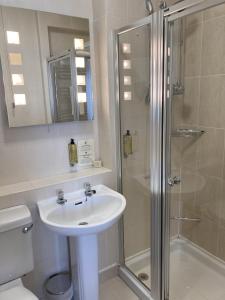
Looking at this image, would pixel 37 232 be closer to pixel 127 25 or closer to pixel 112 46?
pixel 112 46

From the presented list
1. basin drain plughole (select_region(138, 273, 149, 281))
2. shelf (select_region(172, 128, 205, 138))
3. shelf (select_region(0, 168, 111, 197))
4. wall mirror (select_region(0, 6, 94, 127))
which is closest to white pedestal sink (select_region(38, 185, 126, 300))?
shelf (select_region(0, 168, 111, 197))

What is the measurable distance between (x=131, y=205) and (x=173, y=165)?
490 mm

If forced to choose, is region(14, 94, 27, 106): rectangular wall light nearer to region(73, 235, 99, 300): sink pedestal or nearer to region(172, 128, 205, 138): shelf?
region(73, 235, 99, 300): sink pedestal

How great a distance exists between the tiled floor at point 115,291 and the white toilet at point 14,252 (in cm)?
74

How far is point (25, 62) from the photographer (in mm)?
1586

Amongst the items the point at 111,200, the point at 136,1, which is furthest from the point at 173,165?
the point at 136,1

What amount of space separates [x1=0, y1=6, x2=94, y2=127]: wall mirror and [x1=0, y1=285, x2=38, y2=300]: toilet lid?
3.22ft

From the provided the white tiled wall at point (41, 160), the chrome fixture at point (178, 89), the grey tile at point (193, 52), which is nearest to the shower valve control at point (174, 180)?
the white tiled wall at point (41, 160)

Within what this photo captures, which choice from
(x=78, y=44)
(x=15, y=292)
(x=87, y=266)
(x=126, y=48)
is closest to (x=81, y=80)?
(x=78, y=44)

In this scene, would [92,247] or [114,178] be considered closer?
[92,247]

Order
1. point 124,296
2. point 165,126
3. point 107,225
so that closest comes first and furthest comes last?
point 107,225 → point 165,126 → point 124,296

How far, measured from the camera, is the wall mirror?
1536mm

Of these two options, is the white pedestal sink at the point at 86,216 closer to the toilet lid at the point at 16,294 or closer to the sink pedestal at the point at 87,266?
the sink pedestal at the point at 87,266

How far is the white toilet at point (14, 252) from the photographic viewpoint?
4.45 ft
